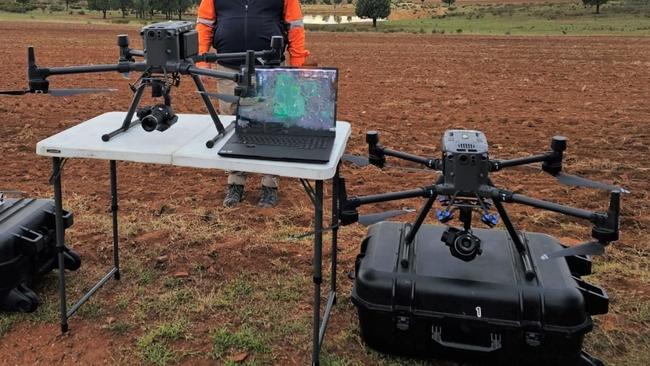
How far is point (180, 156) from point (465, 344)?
1716mm

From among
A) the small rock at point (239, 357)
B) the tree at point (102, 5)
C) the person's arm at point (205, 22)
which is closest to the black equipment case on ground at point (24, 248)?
the small rock at point (239, 357)

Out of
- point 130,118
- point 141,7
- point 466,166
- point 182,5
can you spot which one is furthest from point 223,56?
point 182,5

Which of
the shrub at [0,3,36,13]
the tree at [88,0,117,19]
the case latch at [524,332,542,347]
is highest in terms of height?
the tree at [88,0,117,19]

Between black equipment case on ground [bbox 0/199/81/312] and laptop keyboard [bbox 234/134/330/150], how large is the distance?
143 centimetres

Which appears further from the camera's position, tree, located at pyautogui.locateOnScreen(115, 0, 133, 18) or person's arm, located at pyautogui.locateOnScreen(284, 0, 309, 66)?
tree, located at pyautogui.locateOnScreen(115, 0, 133, 18)

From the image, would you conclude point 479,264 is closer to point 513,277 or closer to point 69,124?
point 513,277

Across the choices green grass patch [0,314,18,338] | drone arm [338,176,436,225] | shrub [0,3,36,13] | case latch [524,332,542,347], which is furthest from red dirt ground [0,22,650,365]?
shrub [0,3,36,13]

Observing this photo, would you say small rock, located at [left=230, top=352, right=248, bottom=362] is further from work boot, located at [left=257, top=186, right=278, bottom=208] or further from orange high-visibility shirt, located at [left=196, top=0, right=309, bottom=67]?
orange high-visibility shirt, located at [left=196, top=0, right=309, bottom=67]

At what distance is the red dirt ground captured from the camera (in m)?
3.94

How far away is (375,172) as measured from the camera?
6.59 meters

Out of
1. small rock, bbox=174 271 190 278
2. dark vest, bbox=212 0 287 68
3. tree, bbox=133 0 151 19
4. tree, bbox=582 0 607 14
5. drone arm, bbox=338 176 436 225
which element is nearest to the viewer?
drone arm, bbox=338 176 436 225

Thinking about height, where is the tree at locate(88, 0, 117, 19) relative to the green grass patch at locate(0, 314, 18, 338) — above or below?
above

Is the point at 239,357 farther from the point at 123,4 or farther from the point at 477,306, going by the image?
the point at 123,4

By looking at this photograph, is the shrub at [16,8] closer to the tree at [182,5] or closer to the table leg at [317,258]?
the tree at [182,5]
